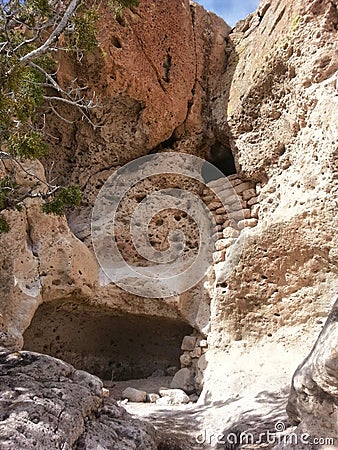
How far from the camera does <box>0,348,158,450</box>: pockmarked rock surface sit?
7.06 ft

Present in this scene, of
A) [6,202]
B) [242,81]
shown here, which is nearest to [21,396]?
[6,202]

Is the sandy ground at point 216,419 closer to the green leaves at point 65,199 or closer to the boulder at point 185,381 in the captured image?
the boulder at point 185,381

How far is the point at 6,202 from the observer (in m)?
4.31

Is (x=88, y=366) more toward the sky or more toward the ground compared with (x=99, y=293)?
more toward the ground

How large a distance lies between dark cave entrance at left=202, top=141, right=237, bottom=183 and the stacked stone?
13.5 inches

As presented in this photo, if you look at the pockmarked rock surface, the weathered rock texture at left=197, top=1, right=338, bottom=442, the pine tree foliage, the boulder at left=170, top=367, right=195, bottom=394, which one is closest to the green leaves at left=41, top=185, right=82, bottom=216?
the pine tree foliage

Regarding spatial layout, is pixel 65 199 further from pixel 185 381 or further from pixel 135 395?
pixel 185 381

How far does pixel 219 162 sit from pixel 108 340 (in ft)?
11.1

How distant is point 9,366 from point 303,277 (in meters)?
3.28

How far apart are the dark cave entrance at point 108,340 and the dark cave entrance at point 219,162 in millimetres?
2324

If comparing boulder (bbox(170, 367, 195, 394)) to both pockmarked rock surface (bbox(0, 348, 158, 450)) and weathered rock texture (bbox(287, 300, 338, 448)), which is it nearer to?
pockmarked rock surface (bbox(0, 348, 158, 450))

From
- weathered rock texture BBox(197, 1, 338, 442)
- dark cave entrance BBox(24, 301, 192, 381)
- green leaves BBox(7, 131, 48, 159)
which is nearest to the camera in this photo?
green leaves BBox(7, 131, 48, 159)

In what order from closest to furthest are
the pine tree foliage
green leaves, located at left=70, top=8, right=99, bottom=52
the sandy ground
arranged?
the sandy ground → the pine tree foliage → green leaves, located at left=70, top=8, right=99, bottom=52

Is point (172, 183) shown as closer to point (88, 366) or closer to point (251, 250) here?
point (251, 250)
